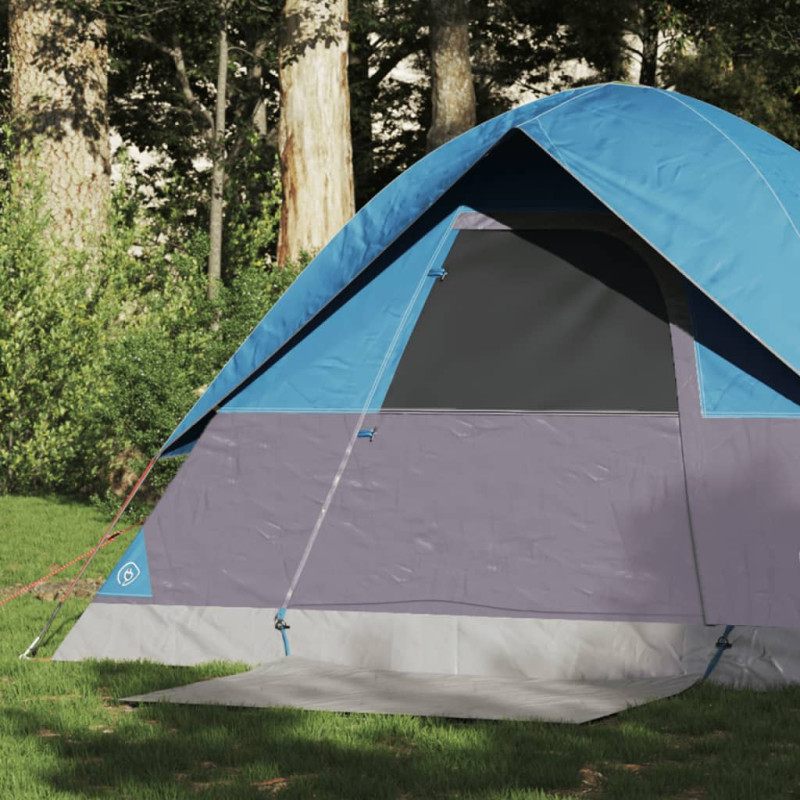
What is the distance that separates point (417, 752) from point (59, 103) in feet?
33.0

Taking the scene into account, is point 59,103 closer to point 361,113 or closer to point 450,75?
point 450,75

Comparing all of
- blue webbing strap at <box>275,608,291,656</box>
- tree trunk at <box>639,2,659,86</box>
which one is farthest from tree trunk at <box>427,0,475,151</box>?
blue webbing strap at <box>275,608,291,656</box>

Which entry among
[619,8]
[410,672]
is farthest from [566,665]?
[619,8]

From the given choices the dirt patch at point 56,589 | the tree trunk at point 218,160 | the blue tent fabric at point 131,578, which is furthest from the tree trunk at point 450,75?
the blue tent fabric at point 131,578

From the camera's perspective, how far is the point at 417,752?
477cm

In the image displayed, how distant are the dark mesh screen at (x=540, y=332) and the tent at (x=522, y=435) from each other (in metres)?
0.01

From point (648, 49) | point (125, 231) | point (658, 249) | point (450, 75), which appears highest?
point (648, 49)

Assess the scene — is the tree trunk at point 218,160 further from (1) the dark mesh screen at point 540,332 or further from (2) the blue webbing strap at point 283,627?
(2) the blue webbing strap at point 283,627

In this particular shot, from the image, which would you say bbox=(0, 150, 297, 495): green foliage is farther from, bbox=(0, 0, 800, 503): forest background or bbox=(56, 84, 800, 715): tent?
bbox=(56, 84, 800, 715): tent

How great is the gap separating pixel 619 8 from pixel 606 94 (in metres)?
15.2

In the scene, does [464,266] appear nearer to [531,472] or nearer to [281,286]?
[531,472]

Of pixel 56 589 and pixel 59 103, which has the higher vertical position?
pixel 59 103

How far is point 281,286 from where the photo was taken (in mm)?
11531

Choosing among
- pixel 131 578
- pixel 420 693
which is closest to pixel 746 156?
pixel 420 693
